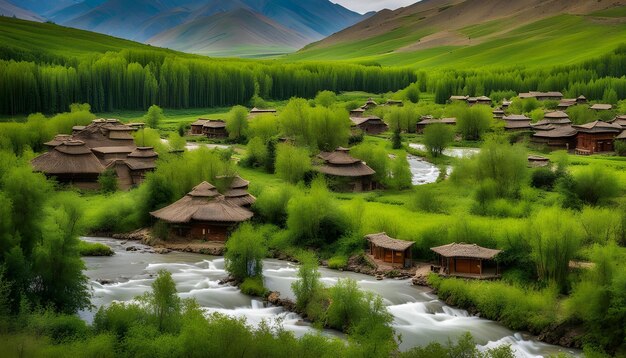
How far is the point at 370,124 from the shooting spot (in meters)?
118

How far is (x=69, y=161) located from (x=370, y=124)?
55586mm

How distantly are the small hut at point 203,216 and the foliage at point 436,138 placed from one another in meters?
39.3

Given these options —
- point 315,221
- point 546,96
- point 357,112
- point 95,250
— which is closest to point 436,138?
point 315,221

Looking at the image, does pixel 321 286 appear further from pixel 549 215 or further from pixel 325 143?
pixel 325 143

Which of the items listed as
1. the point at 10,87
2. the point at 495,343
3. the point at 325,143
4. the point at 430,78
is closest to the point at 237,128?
the point at 325,143

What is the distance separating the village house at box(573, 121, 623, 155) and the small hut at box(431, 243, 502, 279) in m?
52.9

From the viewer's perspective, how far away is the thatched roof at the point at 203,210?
56969 millimetres

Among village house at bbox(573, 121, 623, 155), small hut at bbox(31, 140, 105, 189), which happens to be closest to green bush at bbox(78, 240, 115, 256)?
small hut at bbox(31, 140, 105, 189)

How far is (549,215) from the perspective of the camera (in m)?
43.4

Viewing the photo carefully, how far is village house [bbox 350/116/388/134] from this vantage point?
116613 millimetres

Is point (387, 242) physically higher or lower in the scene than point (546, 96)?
lower

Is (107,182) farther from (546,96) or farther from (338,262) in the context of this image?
(546,96)

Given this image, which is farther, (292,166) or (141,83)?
(141,83)

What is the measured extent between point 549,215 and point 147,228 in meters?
31.6
